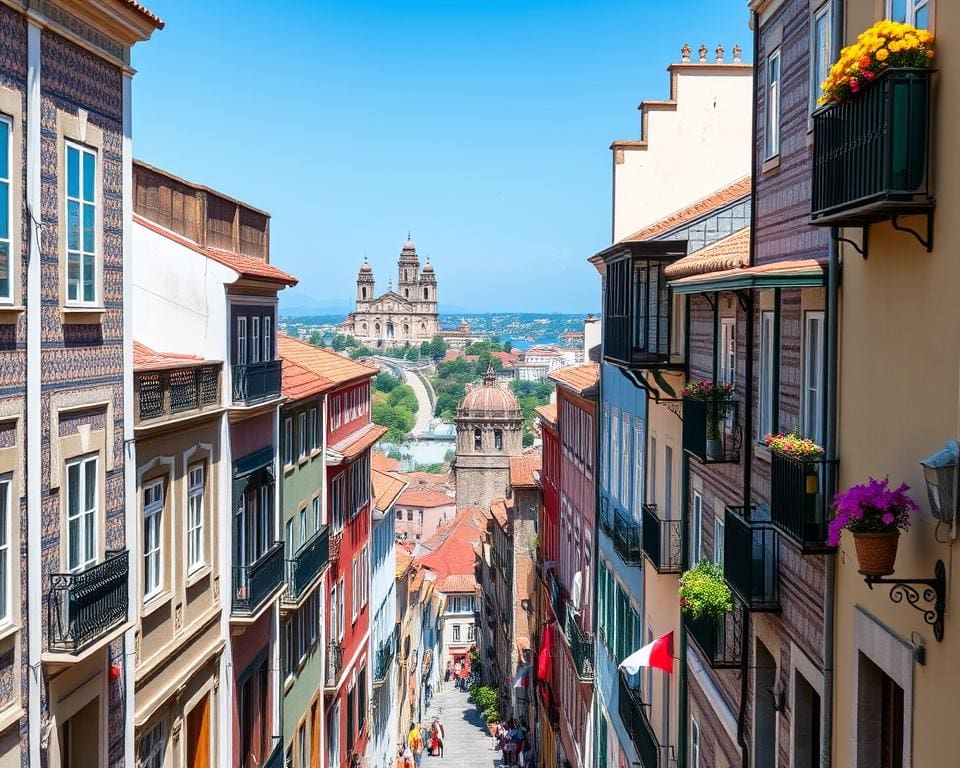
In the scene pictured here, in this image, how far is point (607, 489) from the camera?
25.5 m

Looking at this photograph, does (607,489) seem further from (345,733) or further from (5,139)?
(5,139)

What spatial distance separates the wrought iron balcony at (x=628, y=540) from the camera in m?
21.0

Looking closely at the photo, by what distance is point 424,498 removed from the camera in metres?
140

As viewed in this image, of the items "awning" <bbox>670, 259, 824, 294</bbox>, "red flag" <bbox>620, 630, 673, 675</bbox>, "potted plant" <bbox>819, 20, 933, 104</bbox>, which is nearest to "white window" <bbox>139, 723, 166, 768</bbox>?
"red flag" <bbox>620, 630, 673, 675</bbox>

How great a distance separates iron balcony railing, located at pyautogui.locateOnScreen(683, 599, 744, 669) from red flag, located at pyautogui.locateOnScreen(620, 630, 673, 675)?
326 cm

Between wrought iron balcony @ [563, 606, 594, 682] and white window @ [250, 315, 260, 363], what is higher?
white window @ [250, 315, 260, 363]

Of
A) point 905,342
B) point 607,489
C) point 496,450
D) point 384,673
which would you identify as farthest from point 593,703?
point 496,450

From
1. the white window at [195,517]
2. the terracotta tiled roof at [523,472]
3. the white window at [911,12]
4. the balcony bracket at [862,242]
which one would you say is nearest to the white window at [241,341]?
the white window at [195,517]

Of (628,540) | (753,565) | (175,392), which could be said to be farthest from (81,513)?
(628,540)

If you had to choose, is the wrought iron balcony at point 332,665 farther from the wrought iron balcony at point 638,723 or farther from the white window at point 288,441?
the wrought iron balcony at point 638,723

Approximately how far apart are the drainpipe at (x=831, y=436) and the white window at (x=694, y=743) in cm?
652

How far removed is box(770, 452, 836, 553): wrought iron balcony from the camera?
959cm

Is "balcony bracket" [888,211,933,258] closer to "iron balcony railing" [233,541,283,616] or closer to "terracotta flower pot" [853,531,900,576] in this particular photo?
"terracotta flower pot" [853,531,900,576]

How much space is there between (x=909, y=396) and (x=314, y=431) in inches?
Result: 753
